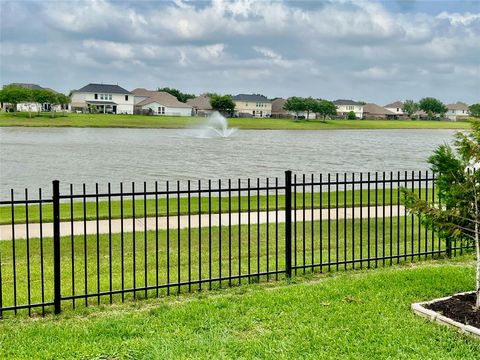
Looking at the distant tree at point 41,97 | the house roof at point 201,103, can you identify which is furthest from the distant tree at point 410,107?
the distant tree at point 41,97

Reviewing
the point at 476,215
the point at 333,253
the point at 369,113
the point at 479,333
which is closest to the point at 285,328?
the point at 479,333

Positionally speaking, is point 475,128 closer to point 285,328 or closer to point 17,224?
point 285,328

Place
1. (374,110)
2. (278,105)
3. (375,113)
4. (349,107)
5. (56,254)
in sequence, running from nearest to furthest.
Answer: (56,254), (278,105), (349,107), (375,113), (374,110)

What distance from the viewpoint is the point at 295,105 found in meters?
140

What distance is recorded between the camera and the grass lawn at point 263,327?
223 inches

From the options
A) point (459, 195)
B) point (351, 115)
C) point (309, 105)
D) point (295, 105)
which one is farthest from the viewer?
point (351, 115)

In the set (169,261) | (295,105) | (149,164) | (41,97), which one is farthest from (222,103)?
(169,261)

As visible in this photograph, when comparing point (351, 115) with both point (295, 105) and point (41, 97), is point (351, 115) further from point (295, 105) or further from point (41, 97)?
point (41, 97)

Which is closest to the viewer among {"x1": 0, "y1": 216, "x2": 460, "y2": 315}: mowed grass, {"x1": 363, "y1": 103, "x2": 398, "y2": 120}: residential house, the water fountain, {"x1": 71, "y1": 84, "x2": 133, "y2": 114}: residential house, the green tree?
the green tree

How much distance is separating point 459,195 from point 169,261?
506 cm

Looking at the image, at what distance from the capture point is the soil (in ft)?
21.0

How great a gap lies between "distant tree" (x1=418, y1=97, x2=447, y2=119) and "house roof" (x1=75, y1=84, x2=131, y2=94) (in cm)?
9999

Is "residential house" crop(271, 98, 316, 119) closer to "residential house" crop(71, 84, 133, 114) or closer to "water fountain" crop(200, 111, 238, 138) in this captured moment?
"water fountain" crop(200, 111, 238, 138)

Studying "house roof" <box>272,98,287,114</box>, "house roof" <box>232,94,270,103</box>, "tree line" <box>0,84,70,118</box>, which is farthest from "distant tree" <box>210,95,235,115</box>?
"tree line" <box>0,84,70,118</box>
